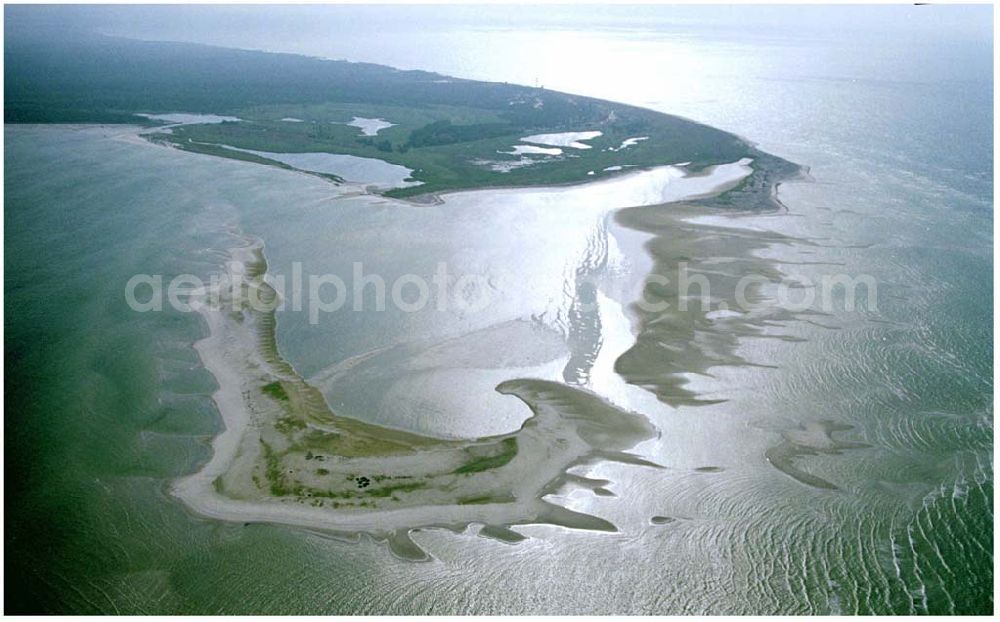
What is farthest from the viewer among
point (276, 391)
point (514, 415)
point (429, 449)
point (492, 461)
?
point (276, 391)

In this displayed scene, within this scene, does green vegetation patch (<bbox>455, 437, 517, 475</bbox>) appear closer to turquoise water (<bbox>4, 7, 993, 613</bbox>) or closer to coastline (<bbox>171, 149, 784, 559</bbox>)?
coastline (<bbox>171, 149, 784, 559</bbox>)

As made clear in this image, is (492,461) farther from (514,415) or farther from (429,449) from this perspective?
(514,415)

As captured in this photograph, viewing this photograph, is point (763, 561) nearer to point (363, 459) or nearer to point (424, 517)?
point (424, 517)

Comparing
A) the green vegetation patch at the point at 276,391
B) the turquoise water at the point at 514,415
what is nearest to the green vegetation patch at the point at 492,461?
the turquoise water at the point at 514,415

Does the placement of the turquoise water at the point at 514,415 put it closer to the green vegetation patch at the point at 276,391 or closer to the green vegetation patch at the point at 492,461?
the green vegetation patch at the point at 276,391

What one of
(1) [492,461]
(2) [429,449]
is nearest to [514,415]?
(1) [492,461]

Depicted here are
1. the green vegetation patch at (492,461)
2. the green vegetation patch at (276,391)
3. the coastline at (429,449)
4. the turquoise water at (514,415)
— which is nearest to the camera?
the turquoise water at (514,415)

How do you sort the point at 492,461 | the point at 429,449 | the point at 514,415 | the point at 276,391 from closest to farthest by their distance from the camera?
the point at 492,461 < the point at 429,449 < the point at 514,415 < the point at 276,391

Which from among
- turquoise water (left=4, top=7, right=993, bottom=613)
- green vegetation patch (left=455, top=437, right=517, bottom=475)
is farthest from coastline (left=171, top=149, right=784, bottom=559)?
turquoise water (left=4, top=7, right=993, bottom=613)

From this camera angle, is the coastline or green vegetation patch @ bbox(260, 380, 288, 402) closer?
the coastline
